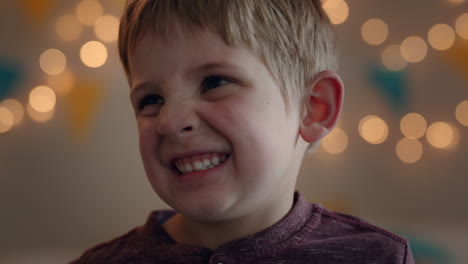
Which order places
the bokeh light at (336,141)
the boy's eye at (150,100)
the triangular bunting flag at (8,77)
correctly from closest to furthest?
the boy's eye at (150,100) → the triangular bunting flag at (8,77) → the bokeh light at (336,141)

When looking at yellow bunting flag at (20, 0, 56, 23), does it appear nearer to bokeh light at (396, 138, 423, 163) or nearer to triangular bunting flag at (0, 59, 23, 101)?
triangular bunting flag at (0, 59, 23, 101)

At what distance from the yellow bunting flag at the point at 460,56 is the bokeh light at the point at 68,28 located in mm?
1192

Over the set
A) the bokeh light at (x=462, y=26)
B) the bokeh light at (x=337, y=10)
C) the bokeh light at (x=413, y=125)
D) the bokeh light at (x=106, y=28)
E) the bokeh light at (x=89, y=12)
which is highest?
the bokeh light at (x=89, y=12)

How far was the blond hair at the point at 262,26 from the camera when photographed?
2.88ft

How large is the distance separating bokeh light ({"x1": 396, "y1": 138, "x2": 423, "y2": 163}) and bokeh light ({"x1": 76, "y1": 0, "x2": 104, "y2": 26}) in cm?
107

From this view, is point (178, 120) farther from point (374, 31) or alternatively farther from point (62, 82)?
point (374, 31)

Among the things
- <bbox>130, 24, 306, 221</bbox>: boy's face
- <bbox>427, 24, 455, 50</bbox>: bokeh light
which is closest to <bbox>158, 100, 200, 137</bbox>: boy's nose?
<bbox>130, 24, 306, 221</bbox>: boy's face

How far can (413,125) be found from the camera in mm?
1595

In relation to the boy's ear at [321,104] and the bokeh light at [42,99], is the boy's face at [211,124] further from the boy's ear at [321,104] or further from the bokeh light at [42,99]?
the bokeh light at [42,99]

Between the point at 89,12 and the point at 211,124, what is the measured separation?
0.94 meters

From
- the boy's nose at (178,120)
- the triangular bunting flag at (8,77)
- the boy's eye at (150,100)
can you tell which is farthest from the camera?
the triangular bunting flag at (8,77)

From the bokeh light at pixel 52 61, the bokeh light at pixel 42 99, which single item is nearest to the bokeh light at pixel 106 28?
the bokeh light at pixel 52 61

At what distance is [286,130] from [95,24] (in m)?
0.94

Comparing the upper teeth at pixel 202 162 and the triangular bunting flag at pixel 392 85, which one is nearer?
the upper teeth at pixel 202 162
